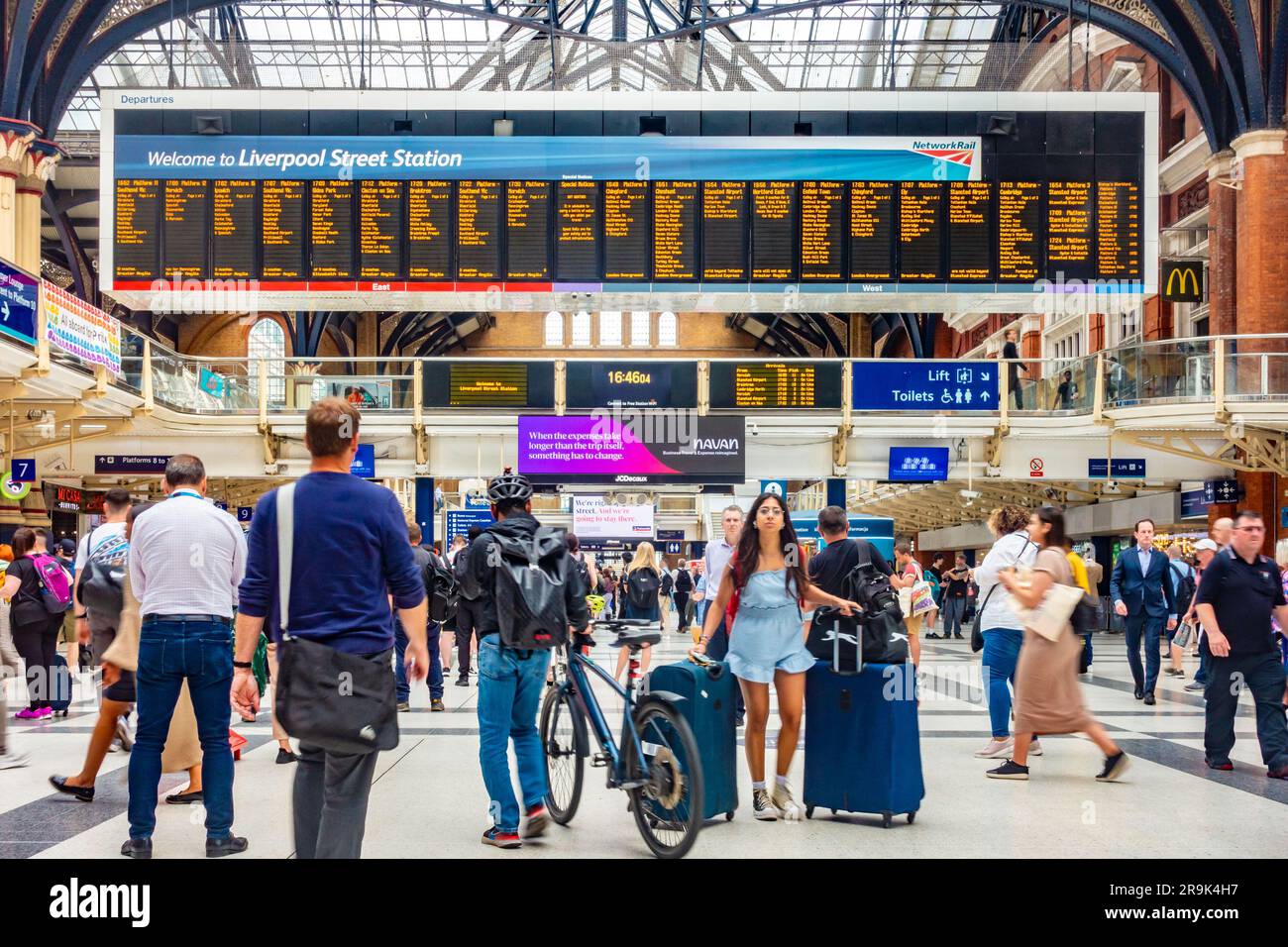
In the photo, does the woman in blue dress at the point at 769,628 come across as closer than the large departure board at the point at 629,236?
Yes

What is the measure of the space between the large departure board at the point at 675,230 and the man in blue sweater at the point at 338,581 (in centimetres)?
1581

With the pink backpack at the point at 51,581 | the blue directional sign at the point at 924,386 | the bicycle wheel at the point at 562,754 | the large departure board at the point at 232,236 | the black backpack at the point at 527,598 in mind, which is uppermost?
the large departure board at the point at 232,236

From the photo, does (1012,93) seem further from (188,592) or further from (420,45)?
(420,45)

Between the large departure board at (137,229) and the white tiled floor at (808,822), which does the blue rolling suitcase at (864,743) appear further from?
the large departure board at (137,229)

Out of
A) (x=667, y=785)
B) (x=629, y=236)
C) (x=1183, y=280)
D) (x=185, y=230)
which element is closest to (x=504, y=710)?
(x=667, y=785)

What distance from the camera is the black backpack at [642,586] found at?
16281mm

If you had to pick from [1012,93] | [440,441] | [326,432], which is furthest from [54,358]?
[1012,93]

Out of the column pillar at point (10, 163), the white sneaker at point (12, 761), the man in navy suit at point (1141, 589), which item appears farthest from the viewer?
the column pillar at point (10, 163)

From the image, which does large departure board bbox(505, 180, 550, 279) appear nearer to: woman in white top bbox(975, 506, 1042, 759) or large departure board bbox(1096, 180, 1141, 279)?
large departure board bbox(1096, 180, 1141, 279)

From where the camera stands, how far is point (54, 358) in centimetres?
1611

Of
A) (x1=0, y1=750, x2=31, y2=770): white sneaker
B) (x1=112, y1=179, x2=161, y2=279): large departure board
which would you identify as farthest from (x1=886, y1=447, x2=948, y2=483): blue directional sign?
(x1=0, y1=750, x2=31, y2=770): white sneaker

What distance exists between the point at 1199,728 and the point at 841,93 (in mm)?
13432

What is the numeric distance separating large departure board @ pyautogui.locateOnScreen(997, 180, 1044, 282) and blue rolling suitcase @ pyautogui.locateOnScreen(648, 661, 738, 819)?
14.9 metres

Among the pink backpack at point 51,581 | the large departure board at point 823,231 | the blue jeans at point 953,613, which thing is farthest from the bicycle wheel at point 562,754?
the blue jeans at point 953,613
